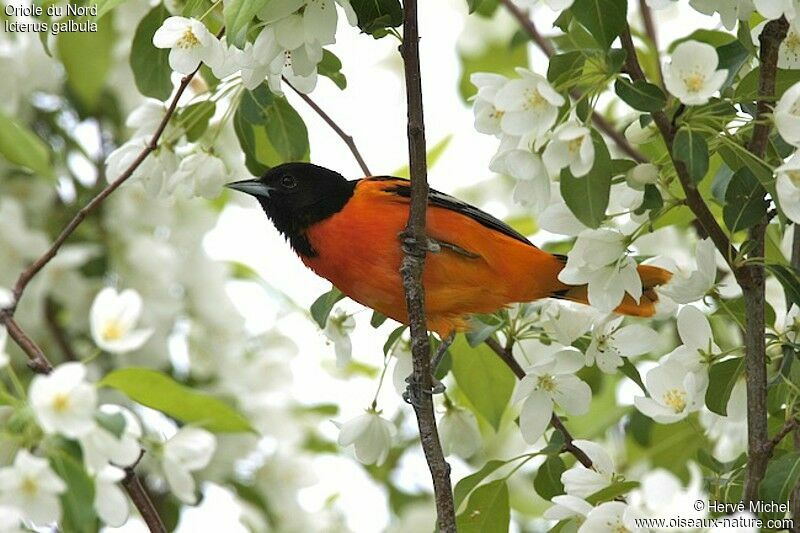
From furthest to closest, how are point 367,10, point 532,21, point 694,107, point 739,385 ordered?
1. point 532,21
2. point 739,385
3. point 367,10
4. point 694,107

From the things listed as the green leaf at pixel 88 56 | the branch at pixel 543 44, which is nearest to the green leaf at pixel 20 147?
the green leaf at pixel 88 56

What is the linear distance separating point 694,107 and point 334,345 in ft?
4.47

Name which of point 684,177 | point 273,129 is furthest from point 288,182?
point 684,177

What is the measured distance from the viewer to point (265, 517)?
15.5ft

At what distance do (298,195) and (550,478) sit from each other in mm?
1502

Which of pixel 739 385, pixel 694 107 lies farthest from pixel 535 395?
pixel 694 107

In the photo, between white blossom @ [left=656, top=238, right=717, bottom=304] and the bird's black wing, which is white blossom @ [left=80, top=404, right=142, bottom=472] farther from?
the bird's black wing

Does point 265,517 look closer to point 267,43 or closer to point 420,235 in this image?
point 420,235

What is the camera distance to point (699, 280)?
104 inches

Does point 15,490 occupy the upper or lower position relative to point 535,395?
lower

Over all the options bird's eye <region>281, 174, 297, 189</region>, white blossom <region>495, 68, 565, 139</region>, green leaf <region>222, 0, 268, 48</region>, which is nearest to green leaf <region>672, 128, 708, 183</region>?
white blossom <region>495, 68, 565, 139</region>

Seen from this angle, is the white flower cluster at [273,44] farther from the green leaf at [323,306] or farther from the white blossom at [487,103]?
the green leaf at [323,306]

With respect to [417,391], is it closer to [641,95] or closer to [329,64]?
[329,64]

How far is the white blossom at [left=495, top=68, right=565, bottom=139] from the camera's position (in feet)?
7.37
